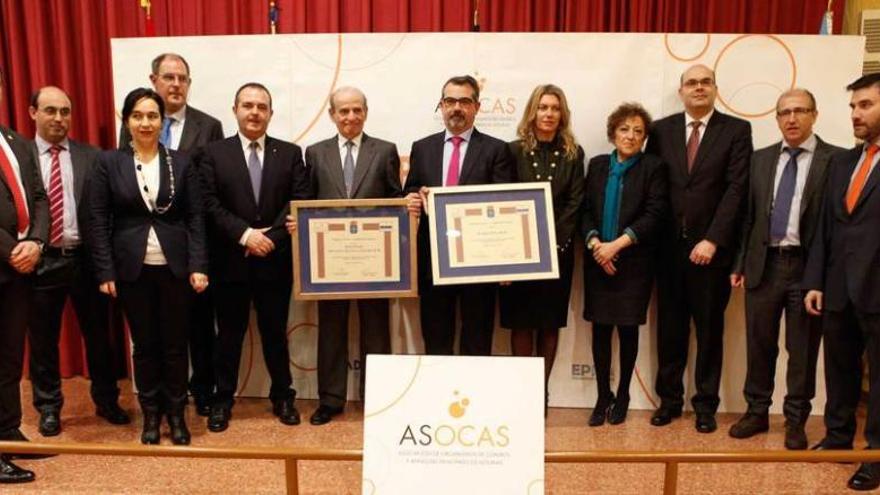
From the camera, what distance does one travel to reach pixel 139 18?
4.07 metres

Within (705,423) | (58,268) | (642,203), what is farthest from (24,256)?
(705,423)

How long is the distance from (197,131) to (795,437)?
3231mm

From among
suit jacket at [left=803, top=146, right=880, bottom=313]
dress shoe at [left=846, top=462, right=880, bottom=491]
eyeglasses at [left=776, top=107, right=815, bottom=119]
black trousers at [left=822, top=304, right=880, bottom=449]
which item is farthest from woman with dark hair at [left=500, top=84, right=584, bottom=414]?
dress shoe at [left=846, top=462, right=880, bottom=491]

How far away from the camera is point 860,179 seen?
2.71 metres

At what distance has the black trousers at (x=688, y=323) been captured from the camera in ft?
10.8

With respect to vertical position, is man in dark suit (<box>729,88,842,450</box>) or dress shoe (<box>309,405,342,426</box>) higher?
man in dark suit (<box>729,88,842,450</box>)

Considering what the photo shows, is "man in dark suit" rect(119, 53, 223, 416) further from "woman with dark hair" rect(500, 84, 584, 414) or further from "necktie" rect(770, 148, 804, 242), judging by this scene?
"necktie" rect(770, 148, 804, 242)

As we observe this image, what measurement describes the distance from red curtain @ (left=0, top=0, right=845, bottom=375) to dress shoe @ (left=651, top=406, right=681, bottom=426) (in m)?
2.20

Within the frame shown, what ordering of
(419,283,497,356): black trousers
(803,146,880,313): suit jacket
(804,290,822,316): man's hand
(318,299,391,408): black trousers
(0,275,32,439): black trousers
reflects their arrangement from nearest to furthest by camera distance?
(803,146,880,313): suit jacket → (0,275,32,439): black trousers → (804,290,822,316): man's hand → (419,283,497,356): black trousers → (318,299,391,408): black trousers

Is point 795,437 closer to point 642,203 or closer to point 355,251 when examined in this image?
point 642,203

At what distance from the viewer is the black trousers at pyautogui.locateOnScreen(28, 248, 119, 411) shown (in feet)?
10.4

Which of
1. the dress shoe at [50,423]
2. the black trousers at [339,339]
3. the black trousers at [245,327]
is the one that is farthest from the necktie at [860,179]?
the dress shoe at [50,423]

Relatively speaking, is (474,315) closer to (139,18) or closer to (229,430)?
(229,430)

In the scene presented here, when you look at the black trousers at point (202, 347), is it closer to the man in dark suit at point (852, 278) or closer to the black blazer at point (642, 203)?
the black blazer at point (642, 203)
